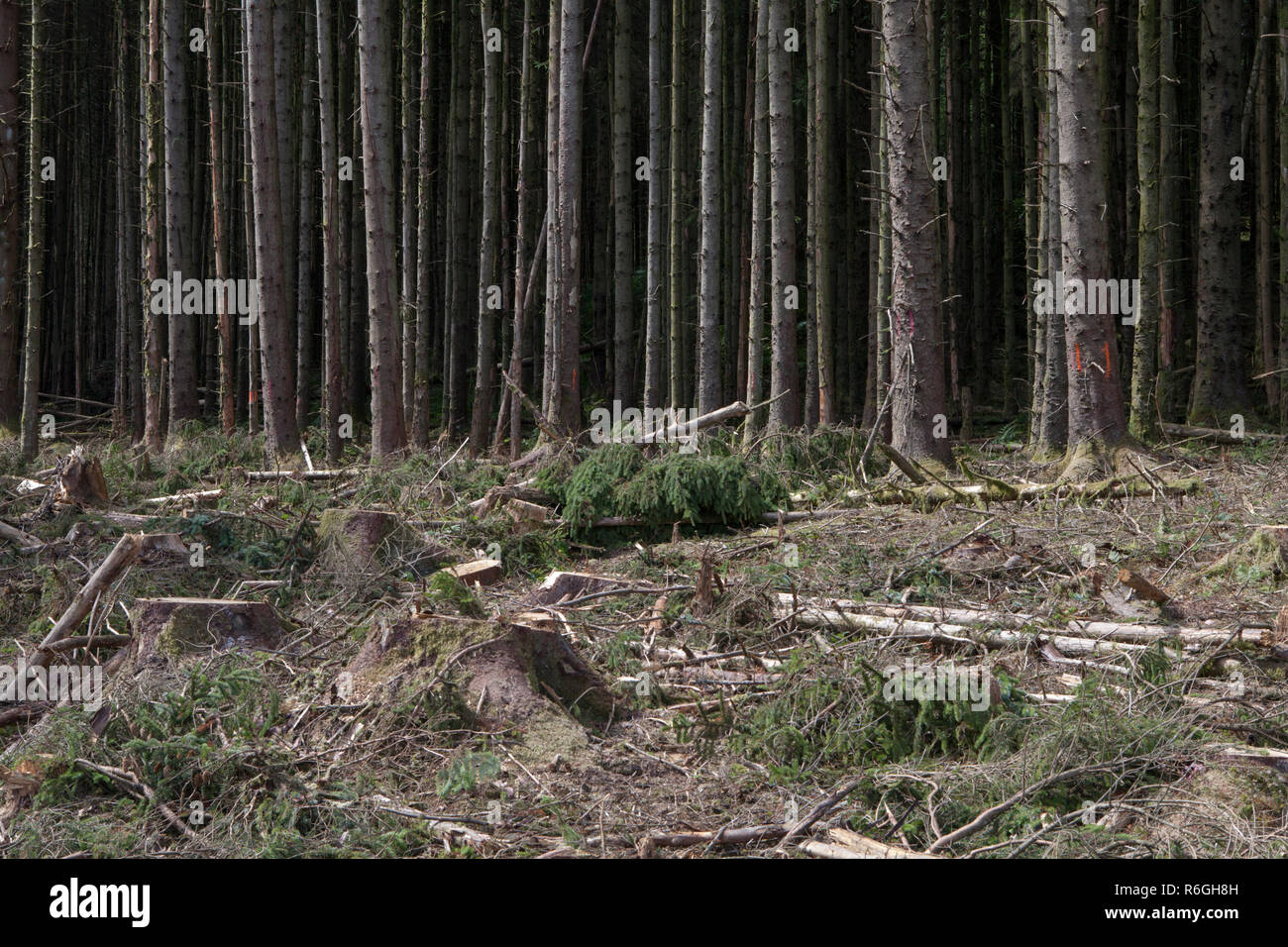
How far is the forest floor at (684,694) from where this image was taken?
368cm

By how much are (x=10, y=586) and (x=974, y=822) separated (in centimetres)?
530

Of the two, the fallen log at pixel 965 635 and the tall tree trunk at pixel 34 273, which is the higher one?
the tall tree trunk at pixel 34 273

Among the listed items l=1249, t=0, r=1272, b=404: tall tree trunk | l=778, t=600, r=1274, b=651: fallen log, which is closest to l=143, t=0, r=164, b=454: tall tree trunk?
l=778, t=600, r=1274, b=651: fallen log

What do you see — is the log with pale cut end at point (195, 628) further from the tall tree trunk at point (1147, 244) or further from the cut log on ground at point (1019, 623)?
the tall tree trunk at point (1147, 244)

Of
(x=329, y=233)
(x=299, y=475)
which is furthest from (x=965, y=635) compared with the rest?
(x=329, y=233)

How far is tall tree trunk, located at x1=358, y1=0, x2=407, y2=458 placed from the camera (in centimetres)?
1016

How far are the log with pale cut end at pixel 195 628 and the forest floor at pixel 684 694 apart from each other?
0.09ft

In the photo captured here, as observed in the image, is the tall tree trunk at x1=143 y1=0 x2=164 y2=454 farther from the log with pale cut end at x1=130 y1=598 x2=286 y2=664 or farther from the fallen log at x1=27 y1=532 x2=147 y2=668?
the log with pale cut end at x1=130 y1=598 x2=286 y2=664

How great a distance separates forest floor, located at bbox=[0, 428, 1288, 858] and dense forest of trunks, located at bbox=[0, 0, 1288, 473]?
1.81m

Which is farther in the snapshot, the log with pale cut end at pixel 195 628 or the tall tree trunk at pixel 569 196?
the tall tree trunk at pixel 569 196

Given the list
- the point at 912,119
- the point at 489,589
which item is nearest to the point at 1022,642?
the point at 489,589

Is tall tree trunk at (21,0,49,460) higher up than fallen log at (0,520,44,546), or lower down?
higher up

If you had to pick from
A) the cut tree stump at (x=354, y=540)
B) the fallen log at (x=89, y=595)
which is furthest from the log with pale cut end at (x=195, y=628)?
the cut tree stump at (x=354, y=540)

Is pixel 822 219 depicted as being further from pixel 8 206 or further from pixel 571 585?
pixel 8 206
